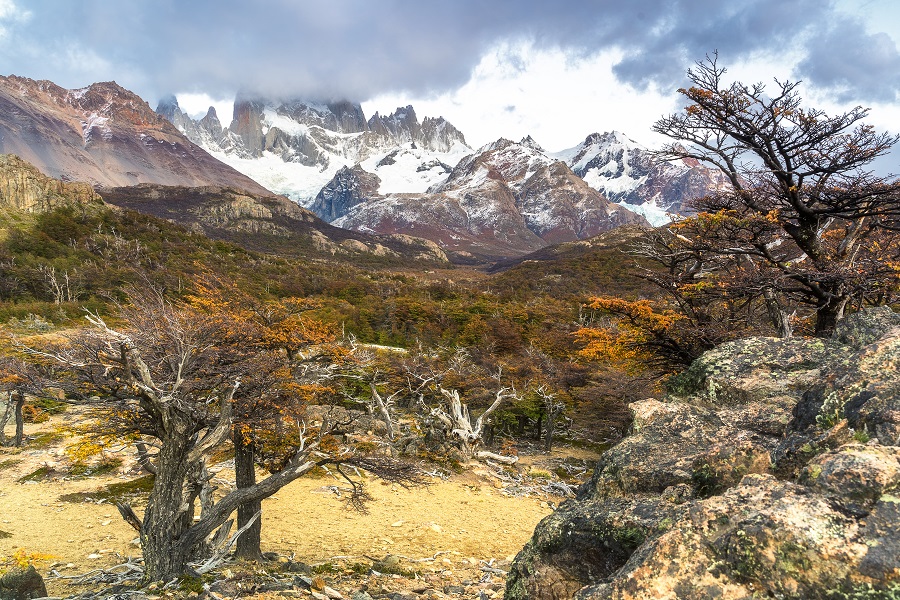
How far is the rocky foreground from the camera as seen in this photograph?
6.59ft

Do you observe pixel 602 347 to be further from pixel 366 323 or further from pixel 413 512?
pixel 366 323

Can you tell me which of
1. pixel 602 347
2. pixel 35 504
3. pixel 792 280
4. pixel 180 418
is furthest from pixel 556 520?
pixel 35 504

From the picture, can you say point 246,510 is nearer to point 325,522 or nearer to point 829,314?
point 325,522

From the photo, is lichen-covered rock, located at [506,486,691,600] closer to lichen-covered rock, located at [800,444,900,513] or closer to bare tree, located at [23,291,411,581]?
lichen-covered rock, located at [800,444,900,513]

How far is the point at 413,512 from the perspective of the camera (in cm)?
1526

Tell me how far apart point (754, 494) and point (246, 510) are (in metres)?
11.0

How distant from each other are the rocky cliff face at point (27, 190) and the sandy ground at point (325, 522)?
262 ft

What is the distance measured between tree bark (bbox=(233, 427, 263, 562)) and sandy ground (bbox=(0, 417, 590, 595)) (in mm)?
1302

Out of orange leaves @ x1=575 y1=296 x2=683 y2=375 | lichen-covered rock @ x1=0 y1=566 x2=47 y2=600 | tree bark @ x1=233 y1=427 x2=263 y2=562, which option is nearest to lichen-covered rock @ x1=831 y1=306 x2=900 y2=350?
orange leaves @ x1=575 y1=296 x2=683 y2=375

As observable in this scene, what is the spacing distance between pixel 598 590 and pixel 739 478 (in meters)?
1.46

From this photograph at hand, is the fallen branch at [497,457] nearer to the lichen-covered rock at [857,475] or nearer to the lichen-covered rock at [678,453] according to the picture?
the lichen-covered rock at [678,453]

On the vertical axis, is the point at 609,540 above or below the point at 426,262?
below

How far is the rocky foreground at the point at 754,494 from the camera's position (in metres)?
2.01

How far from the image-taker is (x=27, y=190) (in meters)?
75.2
